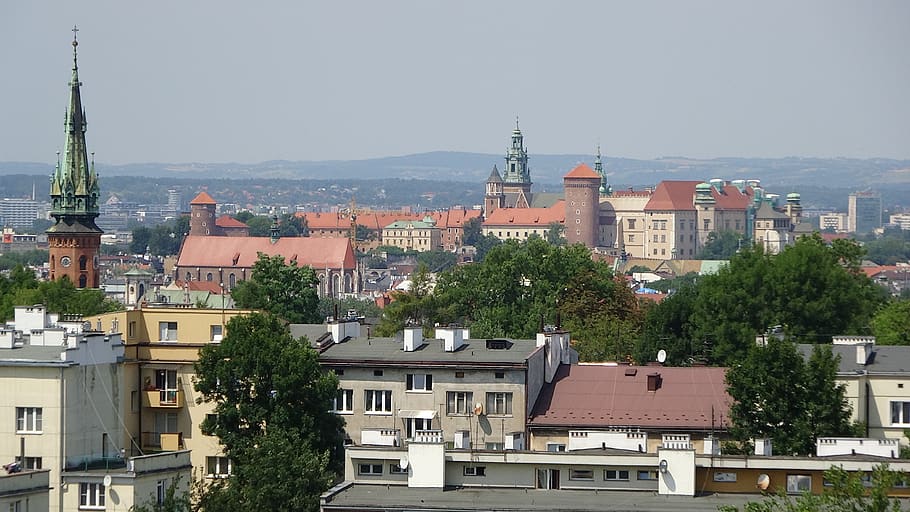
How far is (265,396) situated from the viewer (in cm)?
5250

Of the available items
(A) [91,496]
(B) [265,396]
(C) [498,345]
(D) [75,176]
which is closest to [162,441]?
(B) [265,396]

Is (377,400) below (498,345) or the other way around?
below

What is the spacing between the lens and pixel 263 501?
46250mm

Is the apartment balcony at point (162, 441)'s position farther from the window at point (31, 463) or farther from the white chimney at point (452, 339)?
the white chimney at point (452, 339)

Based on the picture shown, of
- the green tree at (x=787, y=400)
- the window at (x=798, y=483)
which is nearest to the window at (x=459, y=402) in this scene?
the green tree at (x=787, y=400)

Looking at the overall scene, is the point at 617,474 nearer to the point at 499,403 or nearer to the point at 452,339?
the point at 499,403

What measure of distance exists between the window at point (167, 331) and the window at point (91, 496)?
1051 centimetres

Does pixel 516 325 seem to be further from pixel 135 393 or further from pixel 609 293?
pixel 135 393

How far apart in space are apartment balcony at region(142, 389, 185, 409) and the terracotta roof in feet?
28.6

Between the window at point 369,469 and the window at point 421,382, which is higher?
the window at point 421,382

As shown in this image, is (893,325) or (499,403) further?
(893,325)

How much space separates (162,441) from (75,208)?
93566mm

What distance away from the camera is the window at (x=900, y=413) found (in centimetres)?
5578

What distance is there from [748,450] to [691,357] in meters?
27.0
